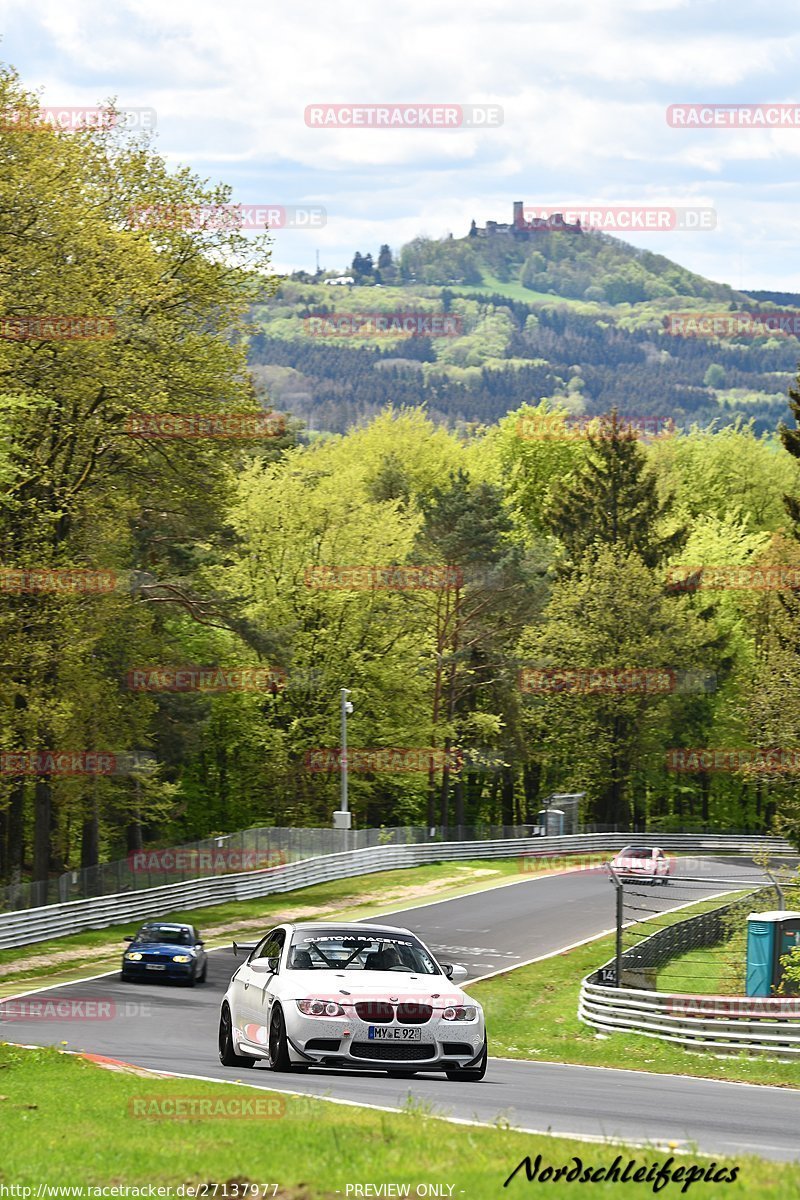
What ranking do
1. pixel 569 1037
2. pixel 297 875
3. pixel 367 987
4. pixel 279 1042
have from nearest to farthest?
1. pixel 367 987
2. pixel 279 1042
3. pixel 569 1037
4. pixel 297 875

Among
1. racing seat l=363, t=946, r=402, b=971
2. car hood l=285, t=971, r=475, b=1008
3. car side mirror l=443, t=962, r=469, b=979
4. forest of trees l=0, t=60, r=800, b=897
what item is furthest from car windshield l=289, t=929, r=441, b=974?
forest of trees l=0, t=60, r=800, b=897

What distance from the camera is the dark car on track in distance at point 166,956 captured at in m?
33.2

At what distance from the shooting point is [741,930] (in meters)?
40.1

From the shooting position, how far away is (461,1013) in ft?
48.8

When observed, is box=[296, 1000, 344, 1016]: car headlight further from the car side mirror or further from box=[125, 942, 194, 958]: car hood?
box=[125, 942, 194, 958]: car hood

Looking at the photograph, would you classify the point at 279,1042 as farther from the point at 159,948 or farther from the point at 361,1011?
the point at 159,948

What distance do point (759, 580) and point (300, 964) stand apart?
72.5 m

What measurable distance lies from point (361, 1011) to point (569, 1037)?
1249 centimetres

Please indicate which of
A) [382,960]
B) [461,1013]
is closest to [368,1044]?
[461,1013]

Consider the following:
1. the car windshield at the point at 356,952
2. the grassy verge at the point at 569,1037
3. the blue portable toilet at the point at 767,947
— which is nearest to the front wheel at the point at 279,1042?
the car windshield at the point at 356,952

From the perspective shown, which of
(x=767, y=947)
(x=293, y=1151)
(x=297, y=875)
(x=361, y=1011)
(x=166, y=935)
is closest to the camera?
→ (x=293, y=1151)

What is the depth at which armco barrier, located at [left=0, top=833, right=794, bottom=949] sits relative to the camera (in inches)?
1588

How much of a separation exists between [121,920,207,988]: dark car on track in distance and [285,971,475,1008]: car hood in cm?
1865

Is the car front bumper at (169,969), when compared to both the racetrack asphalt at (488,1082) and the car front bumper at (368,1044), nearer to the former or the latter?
the racetrack asphalt at (488,1082)
